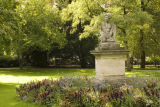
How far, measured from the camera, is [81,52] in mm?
29953

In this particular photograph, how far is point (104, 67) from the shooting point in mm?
8602

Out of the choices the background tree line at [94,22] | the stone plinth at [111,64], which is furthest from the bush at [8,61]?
the stone plinth at [111,64]

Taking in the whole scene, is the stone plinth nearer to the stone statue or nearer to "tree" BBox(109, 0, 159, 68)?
the stone statue

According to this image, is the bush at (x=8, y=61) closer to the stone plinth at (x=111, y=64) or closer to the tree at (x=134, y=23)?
the tree at (x=134, y=23)

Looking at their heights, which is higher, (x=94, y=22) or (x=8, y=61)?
(x=94, y=22)

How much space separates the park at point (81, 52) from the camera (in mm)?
6824

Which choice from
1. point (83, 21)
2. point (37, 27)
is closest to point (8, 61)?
point (37, 27)

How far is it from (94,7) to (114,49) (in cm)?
1447

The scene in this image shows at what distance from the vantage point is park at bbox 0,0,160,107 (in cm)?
682

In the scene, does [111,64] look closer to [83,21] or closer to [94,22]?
[94,22]

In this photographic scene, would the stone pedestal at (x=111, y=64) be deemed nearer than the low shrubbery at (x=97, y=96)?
No

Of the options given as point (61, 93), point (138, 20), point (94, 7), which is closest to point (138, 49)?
point (138, 20)

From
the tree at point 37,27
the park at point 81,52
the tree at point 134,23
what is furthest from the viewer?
the tree at point 37,27

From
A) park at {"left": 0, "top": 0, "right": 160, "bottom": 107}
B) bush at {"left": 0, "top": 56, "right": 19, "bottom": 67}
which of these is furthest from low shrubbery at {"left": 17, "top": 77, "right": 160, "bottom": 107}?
bush at {"left": 0, "top": 56, "right": 19, "bottom": 67}
